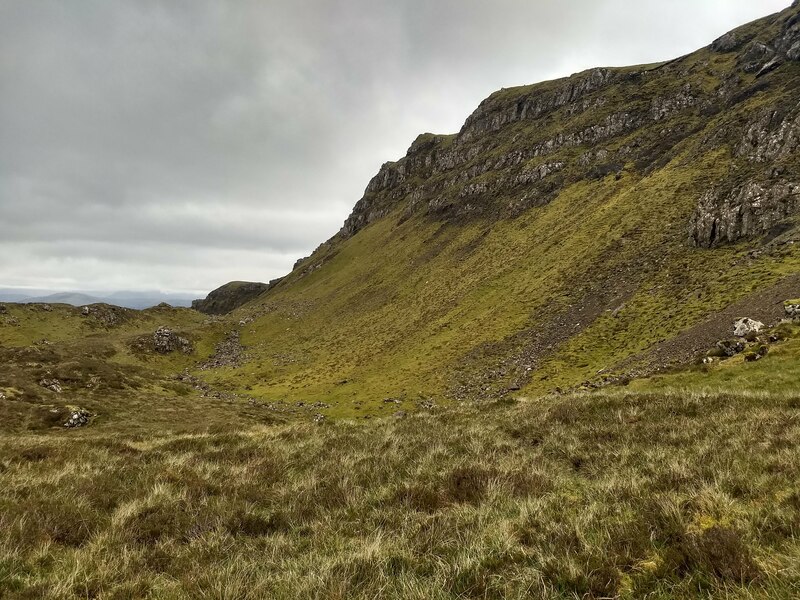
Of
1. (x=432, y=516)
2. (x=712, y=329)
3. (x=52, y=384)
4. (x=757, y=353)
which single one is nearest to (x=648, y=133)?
(x=712, y=329)

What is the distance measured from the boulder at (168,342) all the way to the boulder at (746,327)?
95.7 meters

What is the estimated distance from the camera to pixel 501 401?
22750mm

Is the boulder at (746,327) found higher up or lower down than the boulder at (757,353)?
higher up

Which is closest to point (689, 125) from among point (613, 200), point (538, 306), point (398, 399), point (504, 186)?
point (613, 200)

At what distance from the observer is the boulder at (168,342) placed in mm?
87312

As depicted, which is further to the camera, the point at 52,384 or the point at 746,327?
the point at 52,384

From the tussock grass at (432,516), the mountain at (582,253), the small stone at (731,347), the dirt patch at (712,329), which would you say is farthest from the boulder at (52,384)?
the small stone at (731,347)

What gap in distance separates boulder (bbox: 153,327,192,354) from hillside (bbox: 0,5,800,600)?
501 mm

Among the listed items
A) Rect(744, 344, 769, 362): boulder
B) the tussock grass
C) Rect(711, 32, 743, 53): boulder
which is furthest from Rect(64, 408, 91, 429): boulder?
Rect(711, 32, 743, 53): boulder

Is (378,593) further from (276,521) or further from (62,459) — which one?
(62,459)

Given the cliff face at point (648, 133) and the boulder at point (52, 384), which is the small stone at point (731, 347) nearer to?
the cliff face at point (648, 133)

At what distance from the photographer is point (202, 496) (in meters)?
8.94

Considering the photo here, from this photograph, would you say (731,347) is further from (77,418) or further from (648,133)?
(648,133)

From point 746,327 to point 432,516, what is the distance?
3447 cm
